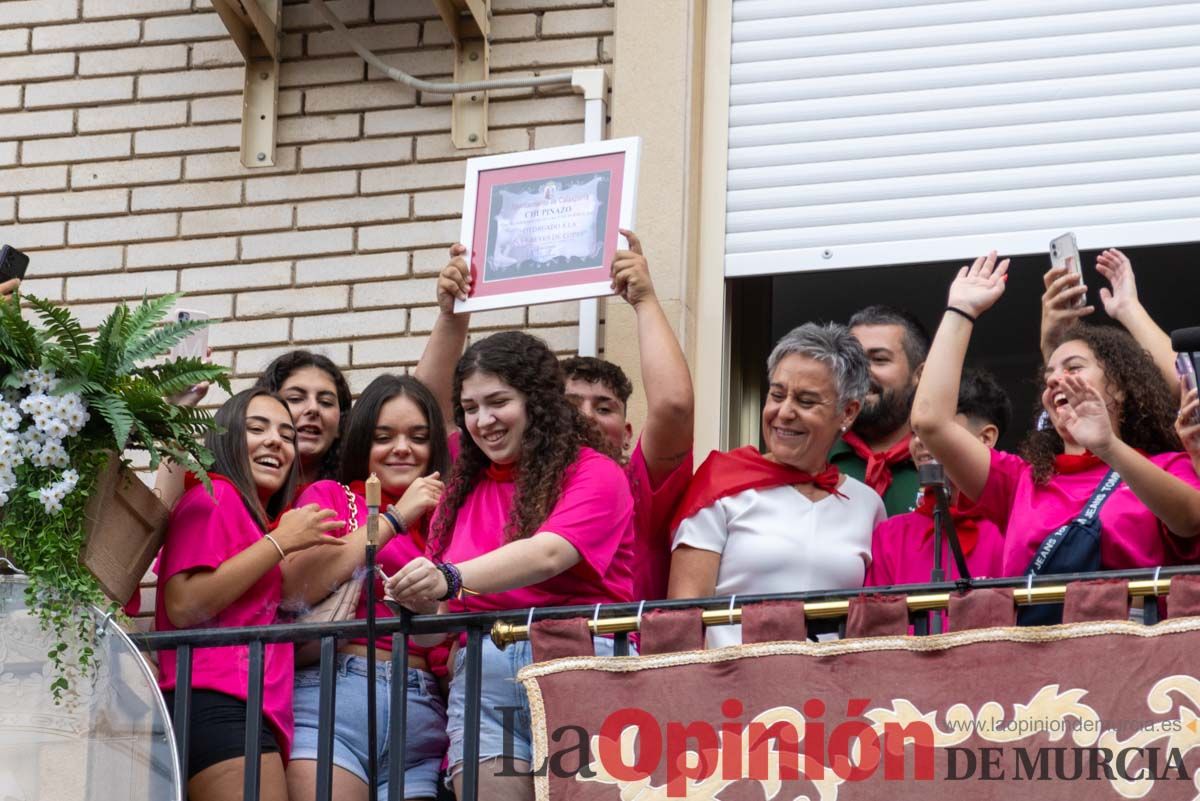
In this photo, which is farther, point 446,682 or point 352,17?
point 352,17

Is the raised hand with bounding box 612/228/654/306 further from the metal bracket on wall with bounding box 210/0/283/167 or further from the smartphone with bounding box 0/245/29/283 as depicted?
the metal bracket on wall with bounding box 210/0/283/167

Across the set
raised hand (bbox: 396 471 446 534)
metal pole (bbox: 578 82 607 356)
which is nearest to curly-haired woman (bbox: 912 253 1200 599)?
raised hand (bbox: 396 471 446 534)

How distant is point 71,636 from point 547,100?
3026mm

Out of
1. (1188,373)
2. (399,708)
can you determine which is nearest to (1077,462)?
(1188,373)

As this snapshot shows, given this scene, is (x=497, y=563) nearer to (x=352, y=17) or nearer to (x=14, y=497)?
(x=14, y=497)

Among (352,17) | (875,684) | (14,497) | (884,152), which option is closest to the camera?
(875,684)

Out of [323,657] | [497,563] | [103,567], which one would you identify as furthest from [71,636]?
[497,563]

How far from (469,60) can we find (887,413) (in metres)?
2.30

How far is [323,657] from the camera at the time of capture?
5953 mm

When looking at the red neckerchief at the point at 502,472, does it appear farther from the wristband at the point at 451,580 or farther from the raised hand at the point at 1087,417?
the raised hand at the point at 1087,417

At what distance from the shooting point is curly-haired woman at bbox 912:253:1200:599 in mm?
5605

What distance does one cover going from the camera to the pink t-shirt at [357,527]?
634 centimetres

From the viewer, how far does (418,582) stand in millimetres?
5621

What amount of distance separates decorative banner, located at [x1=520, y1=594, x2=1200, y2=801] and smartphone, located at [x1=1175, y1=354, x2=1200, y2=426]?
1.89 ft
